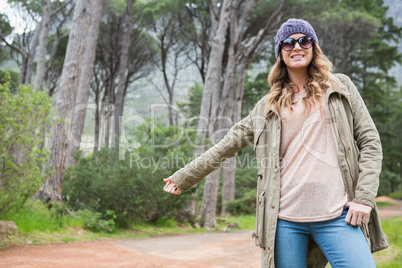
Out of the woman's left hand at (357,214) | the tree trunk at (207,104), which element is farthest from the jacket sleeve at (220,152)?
the tree trunk at (207,104)

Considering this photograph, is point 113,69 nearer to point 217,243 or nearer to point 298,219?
point 217,243

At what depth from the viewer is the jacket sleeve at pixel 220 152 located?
2027 mm

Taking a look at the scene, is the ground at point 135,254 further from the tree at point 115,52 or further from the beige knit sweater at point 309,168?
the tree at point 115,52

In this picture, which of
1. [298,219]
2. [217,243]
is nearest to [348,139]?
[298,219]

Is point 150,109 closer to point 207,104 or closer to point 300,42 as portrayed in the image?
point 207,104

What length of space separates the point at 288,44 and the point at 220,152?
2.00ft

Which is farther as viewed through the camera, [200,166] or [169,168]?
[169,168]

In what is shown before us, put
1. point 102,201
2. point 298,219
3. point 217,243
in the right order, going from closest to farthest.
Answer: point 298,219 → point 217,243 → point 102,201

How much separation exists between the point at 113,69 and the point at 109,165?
1566 cm

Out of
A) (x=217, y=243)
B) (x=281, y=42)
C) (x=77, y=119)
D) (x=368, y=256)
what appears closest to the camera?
(x=368, y=256)

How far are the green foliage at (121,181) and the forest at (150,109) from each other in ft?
0.07

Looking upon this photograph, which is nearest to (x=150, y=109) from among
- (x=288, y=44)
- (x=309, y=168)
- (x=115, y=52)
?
(x=115, y=52)

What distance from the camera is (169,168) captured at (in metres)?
8.56

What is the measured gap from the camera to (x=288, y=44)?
1.96 meters
